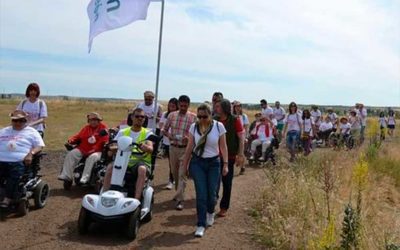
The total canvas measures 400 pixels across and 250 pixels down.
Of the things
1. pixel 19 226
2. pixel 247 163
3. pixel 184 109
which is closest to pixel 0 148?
pixel 19 226

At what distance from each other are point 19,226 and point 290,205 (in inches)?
157

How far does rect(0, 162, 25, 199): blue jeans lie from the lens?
25.0 feet

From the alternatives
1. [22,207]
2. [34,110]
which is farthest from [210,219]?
[34,110]

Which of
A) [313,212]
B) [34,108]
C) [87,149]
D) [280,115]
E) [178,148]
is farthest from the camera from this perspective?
[280,115]

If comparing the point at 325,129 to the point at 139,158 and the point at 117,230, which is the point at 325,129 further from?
the point at 117,230

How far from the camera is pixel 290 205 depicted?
828 cm

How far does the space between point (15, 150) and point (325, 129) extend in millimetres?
18188

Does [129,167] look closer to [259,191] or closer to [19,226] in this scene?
[19,226]

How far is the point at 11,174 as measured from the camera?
7688 mm

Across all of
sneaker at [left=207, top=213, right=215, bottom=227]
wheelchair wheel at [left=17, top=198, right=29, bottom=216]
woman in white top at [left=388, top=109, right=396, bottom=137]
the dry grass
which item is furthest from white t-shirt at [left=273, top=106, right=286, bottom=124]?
wheelchair wheel at [left=17, top=198, right=29, bottom=216]

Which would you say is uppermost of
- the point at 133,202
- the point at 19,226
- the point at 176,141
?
the point at 176,141

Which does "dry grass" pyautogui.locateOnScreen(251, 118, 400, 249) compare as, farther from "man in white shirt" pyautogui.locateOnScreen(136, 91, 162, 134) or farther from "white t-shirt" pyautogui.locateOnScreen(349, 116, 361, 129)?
"white t-shirt" pyautogui.locateOnScreen(349, 116, 361, 129)

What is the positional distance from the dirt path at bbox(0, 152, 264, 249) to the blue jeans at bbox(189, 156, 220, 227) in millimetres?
381

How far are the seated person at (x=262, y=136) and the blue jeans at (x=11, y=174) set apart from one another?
8.38 meters
